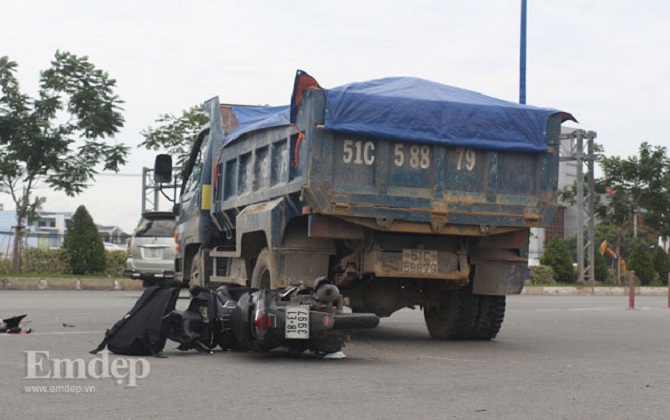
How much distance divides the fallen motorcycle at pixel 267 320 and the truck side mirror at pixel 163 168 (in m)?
6.38

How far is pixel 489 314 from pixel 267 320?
3902 mm

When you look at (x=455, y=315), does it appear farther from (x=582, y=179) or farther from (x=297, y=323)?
(x=582, y=179)

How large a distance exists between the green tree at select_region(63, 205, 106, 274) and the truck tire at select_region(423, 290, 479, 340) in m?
20.7

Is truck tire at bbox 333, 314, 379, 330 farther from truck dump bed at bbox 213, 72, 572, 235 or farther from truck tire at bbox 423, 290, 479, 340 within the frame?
truck tire at bbox 423, 290, 479, 340

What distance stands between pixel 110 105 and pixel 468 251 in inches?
866

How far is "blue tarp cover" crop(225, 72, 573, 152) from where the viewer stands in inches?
441

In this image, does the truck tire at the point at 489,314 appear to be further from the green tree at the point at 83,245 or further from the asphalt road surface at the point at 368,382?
the green tree at the point at 83,245

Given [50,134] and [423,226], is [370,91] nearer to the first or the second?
[423,226]

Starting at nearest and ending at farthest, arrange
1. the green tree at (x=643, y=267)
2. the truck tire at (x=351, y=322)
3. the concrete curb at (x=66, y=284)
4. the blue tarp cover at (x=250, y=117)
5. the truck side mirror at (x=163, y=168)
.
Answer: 1. the truck tire at (x=351, y=322)
2. the blue tarp cover at (x=250, y=117)
3. the truck side mirror at (x=163, y=168)
4. the concrete curb at (x=66, y=284)
5. the green tree at (x=643, y=267)

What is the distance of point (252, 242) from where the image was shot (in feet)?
42.1

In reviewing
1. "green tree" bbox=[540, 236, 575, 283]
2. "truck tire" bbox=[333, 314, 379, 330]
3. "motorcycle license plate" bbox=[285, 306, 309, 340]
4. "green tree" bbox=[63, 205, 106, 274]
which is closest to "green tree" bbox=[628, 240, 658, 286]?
"green tree" bbox=[540, 236, 575, 283]

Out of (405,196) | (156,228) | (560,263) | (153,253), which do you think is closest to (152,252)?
(153,253)

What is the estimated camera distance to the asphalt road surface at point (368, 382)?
6809 millimetres

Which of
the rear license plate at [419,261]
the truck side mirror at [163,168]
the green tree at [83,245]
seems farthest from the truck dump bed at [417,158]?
the green tree at [83,245]
